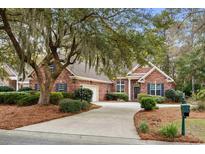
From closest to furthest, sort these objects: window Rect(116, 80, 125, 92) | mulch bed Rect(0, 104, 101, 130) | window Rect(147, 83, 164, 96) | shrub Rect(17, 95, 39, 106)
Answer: mulch bed Rect(0, 104, 101, 130)
shrub Rect(17, 95, 39, 106)
window Rect(147, 83, 164, 96)
window Rect(116, 80, 125, 92)

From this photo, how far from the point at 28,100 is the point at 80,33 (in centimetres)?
579

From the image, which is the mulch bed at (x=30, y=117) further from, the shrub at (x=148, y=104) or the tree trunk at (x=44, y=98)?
the shrub at (x=148, y=104)

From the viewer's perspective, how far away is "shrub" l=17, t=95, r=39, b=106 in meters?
15.5

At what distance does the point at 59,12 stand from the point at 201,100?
29.4 ft

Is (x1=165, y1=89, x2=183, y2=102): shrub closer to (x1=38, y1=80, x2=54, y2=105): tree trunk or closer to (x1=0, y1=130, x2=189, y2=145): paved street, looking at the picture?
(x1=38, y1=80, x2=54, y2=105): tree trunk

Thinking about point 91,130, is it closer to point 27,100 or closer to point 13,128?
point 13,128

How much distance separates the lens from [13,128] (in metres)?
9.05

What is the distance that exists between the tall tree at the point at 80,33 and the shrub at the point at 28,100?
1.30 meters

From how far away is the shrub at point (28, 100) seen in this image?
15516 mm

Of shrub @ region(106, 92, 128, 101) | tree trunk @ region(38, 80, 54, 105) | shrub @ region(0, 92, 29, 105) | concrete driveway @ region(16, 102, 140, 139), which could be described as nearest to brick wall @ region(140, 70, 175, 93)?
shrub @ region(106, 92, 128, 101)

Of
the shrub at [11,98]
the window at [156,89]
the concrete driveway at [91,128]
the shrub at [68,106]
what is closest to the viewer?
the concrete driveway at [91,128]

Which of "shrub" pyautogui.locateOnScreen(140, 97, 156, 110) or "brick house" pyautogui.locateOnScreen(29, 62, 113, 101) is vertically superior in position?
"brick house" pyautogui.locateOnScreen(29, 62, 113, 101)

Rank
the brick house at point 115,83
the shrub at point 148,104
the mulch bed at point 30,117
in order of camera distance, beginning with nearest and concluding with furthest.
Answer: the mulch bed at point 30,117
the shrub at point 148,104
the brick house at point 115,83

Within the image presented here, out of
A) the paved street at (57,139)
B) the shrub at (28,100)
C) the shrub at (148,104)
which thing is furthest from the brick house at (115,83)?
the paved street at (57,139)
